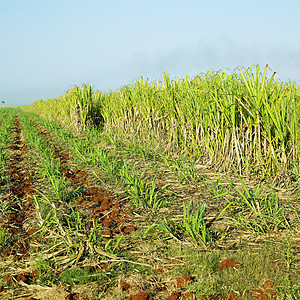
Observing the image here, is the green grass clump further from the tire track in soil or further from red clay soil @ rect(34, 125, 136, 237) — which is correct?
the tire track in soil

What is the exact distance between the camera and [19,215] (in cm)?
336

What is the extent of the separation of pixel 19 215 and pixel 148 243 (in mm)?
1744

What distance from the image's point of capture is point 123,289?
6.54 ft

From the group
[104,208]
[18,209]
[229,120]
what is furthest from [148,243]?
[229,120]

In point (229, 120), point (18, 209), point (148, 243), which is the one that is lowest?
point (148, 243)

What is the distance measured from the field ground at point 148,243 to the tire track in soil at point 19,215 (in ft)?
0.04

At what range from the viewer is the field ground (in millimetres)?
1997

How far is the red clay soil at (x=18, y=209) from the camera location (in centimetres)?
267

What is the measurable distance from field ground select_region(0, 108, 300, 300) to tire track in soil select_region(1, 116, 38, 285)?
Answer: 0.4 inches

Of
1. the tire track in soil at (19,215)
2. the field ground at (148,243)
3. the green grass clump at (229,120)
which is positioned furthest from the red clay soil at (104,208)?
the green grass clump at (229,120)

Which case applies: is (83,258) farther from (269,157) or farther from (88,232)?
Answer: (269,157)

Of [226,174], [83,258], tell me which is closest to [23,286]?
[83,258]

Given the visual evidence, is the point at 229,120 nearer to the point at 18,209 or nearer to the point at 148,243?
the point at 148,243

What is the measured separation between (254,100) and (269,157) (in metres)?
0.85
